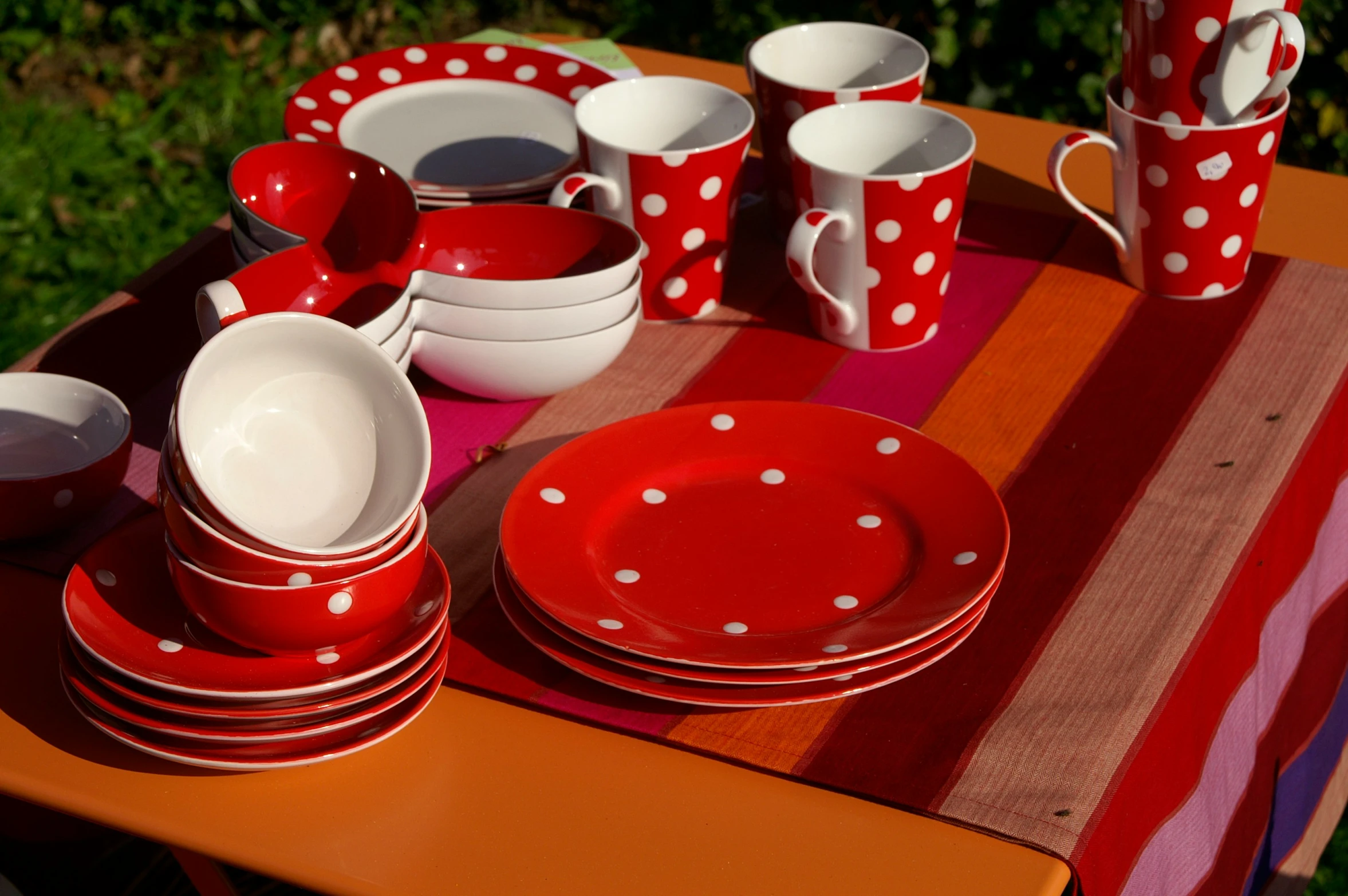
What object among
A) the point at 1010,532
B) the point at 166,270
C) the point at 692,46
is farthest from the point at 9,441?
the point at 692,46

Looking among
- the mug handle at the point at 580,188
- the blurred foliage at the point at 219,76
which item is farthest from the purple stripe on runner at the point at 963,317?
the blurred foliage at the point at 219,76

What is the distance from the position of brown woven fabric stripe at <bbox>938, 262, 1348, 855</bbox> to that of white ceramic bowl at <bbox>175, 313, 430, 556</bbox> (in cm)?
39

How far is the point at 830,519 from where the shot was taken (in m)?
0.93

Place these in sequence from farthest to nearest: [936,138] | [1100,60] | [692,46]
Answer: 1. [692,46]
2. [1100,60]
3. [936,138]

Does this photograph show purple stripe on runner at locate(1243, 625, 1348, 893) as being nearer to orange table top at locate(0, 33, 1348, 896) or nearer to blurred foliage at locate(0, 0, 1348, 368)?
orange table top at locate(0, 33, 1348, 896)

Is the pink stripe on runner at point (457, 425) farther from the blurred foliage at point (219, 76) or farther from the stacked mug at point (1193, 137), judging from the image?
the blurred foliage at point (219, 76)

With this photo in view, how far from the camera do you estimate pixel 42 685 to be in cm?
85

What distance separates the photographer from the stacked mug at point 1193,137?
42.9 inches

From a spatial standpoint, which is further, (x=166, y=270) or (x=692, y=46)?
(x=692, y=46)

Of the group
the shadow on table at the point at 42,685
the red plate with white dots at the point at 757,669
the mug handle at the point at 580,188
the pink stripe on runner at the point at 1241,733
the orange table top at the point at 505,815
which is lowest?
the pink stripe on runner at the point at 1241,733

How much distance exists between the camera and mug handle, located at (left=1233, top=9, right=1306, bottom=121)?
1.07 m

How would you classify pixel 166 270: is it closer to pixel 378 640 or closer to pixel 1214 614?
pixel 378 640

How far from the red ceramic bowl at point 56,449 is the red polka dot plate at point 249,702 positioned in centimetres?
18

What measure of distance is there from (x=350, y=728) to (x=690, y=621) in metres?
0.22
